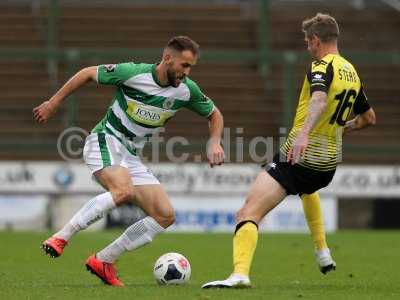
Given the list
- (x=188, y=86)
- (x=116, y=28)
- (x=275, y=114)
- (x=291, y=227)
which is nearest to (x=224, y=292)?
(x=188, y=86)

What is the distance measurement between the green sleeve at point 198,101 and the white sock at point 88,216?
107 cm

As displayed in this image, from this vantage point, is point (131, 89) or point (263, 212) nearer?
point (263, 212)

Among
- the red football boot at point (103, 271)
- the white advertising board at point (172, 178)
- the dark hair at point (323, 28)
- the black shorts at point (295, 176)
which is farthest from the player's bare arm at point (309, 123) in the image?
the white advertising board at point (172, 178)

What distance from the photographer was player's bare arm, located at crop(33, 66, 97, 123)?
26.4 feet

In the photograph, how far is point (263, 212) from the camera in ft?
26.0

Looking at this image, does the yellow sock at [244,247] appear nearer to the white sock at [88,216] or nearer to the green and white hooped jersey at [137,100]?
the white sock at [88,216]

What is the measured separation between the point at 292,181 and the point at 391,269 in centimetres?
269

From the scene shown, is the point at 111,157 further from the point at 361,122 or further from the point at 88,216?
the point at 361,122

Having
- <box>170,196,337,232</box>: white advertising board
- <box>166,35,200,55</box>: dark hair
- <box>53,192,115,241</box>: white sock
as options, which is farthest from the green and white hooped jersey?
<box>170,196,337,232</box>: white advertising board

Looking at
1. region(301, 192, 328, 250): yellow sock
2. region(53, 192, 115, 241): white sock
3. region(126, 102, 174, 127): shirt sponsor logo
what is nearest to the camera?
region(53, 192, 115, 241): white sock

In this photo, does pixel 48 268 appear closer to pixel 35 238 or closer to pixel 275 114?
pixel 35 238

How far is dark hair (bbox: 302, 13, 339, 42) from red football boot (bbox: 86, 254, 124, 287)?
7.51ft

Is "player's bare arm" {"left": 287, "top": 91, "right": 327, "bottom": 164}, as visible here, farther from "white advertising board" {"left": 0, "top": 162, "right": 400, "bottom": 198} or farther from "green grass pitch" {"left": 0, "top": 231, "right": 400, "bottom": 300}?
"white advertising board" {"left": 0, "top": 162, "right": 400, "bottom": 198}

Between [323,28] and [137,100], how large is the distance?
1.54 meters
